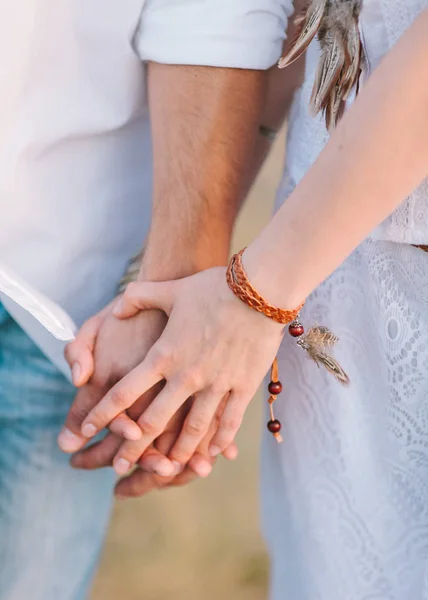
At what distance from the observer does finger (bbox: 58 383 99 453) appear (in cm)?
87

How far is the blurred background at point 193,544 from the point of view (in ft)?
5.50

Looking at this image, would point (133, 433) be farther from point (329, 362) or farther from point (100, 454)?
point (329, 362)

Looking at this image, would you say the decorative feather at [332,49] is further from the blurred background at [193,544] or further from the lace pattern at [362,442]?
the blurred background at [193,544]

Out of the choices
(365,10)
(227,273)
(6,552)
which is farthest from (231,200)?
(6,552)

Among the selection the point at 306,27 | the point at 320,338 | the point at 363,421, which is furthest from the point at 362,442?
the point at 306,27

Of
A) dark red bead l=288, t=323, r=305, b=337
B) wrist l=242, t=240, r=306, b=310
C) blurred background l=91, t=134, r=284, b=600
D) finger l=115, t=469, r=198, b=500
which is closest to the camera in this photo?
wrist l=242, t=240, r=306, b=310

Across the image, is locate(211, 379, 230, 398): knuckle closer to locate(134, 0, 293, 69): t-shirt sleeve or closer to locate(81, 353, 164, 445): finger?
locate(81, 353, 164, 445): finger

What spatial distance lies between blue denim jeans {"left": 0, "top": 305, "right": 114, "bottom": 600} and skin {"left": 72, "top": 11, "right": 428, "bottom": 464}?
0.13 metres

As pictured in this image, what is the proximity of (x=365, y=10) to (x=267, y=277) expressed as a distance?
28 cm

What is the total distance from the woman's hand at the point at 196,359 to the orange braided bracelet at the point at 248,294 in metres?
0.01

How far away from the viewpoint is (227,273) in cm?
74

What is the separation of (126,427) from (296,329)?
223mm

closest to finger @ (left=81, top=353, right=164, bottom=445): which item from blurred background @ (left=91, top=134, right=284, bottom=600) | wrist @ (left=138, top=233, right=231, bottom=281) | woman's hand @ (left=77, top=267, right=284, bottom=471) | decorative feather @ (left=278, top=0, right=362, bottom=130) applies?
woman's hand @ (left=77, top=267, right=284, bottom=471)

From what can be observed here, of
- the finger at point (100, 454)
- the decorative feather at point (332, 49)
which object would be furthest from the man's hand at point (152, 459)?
the decorative feather at point (332, 49)
